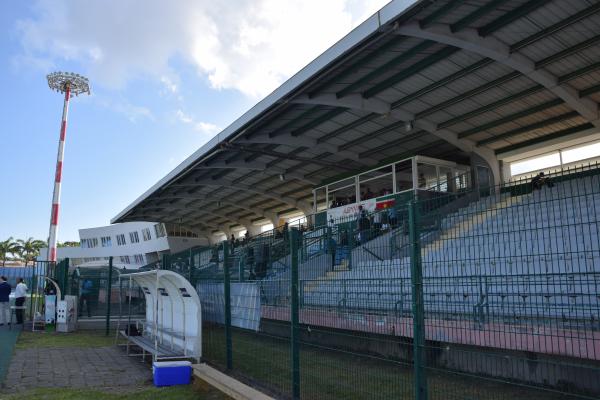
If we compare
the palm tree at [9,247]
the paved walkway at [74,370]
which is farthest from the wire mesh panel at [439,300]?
the palm tree at [9,247]

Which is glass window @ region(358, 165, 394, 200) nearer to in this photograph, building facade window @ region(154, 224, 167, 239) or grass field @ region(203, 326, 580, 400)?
grass field @ region(203, 326, 580, 400)

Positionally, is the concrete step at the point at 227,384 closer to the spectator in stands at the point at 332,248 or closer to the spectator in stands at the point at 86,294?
the spectator in stands at the point at 332,248

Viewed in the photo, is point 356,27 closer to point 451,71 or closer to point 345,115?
point 451,71

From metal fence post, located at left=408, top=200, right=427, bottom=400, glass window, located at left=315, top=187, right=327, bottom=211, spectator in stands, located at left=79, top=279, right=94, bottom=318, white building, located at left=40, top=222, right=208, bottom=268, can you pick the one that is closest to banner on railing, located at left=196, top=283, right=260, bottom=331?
metal fence post, located at left=408, top=200, right=427, bottom=400

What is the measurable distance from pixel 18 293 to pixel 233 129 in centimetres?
965

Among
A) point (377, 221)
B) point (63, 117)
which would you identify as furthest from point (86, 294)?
point (63, 117)

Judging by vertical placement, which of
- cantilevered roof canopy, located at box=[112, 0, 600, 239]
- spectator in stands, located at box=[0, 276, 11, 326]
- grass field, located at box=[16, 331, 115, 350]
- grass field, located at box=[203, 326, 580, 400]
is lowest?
grass field, located at box=[16, 331, 115, 350]

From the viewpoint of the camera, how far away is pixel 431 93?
16781mm

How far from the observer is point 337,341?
662 centimetres

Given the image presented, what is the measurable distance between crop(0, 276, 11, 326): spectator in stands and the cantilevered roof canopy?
952 centimetres

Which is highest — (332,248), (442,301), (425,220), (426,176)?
(426,176)

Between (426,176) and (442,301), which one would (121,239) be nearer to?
(426,176)

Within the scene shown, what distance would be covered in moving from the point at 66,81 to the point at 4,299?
111 ft

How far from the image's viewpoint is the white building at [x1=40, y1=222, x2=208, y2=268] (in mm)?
50719
